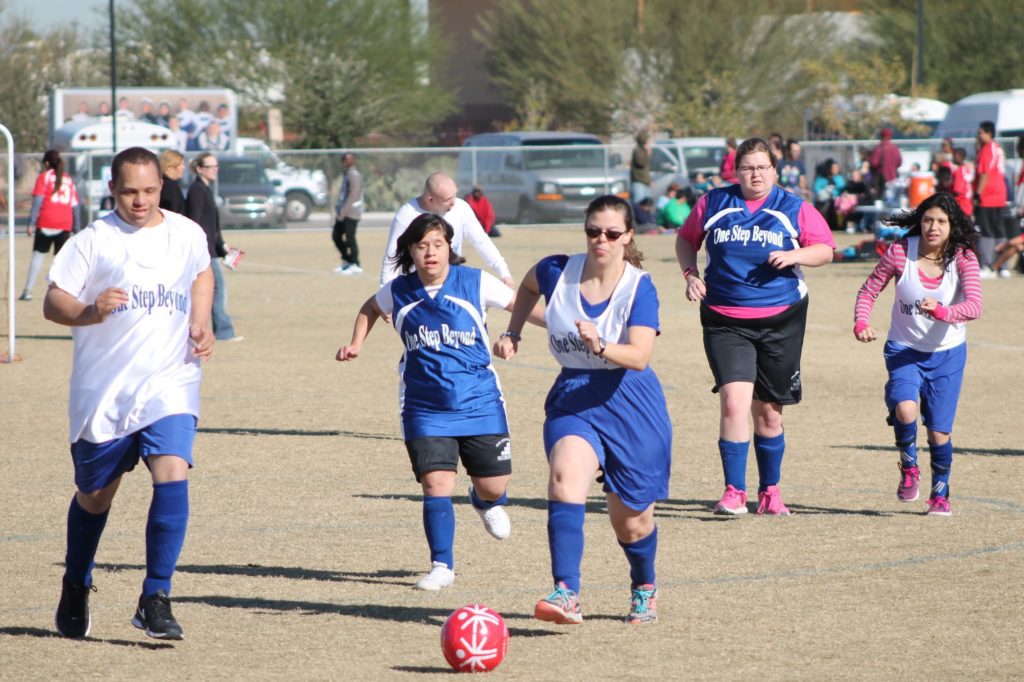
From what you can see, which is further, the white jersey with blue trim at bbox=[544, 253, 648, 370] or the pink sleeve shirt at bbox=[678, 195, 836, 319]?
the pink sleeve shirt at bbox=[678, 195, 836, 319]

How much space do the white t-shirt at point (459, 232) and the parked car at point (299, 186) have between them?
93.6 feet

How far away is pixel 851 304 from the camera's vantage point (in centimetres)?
2008

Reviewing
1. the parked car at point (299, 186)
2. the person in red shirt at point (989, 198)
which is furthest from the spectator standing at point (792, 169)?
the parked car at point (299, 186)

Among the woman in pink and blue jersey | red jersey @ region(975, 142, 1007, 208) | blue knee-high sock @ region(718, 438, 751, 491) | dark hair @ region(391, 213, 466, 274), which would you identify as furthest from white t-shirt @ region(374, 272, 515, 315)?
red jersey @ region(975, 142, 1007, 208)

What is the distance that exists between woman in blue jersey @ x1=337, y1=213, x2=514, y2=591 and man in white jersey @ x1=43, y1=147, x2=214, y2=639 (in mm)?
1185

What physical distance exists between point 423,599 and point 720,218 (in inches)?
110

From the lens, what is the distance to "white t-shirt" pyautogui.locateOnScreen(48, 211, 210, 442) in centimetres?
577

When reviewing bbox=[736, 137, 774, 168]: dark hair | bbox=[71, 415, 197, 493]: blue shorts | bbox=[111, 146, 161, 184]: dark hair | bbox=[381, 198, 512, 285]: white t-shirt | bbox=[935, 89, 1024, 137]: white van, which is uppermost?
bbox=[935, 89, 1024, 137]: white van

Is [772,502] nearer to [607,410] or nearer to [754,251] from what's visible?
[754,251]

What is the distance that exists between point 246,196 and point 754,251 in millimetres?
29956

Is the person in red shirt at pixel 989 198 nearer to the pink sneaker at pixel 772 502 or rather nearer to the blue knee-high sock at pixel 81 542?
the pink sneaker at pixel 772 502

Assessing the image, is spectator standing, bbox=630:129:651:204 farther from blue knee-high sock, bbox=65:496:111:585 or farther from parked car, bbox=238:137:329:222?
blue knee-high sock, bbox=65:496:111:585

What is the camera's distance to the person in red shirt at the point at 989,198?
22.9m

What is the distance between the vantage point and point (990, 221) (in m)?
23.3
